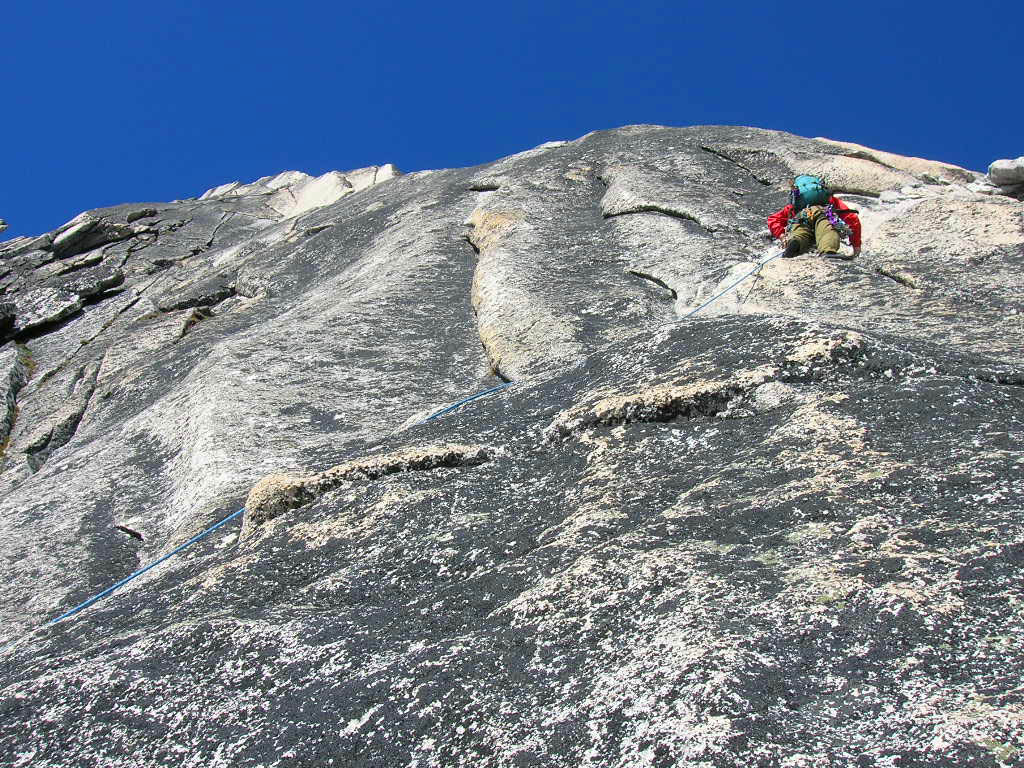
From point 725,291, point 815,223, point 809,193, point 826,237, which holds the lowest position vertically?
point 725,291

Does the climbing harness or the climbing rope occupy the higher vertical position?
the climbing harness

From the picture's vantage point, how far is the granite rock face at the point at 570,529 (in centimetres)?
448

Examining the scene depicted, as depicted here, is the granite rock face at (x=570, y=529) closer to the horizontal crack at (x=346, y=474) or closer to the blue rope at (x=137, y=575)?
the horizontal crack at (x=346, y=474)

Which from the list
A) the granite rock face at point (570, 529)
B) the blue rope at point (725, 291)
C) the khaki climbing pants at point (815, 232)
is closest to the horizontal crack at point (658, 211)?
the granite rock face at point (570, 529)

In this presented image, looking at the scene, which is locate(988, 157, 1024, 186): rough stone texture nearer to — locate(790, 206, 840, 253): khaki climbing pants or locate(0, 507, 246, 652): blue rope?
locate(790, 206, 840, 253): khaki climbing pants

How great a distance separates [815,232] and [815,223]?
0.83 ft

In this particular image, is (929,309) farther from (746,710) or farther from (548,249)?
(746,710)

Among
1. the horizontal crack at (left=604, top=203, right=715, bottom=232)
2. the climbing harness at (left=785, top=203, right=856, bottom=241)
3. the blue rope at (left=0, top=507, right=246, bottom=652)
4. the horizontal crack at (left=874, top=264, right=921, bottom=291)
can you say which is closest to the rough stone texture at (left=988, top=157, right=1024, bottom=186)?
the climbing harness at (left=785, top=203, right=856, bottom=241)

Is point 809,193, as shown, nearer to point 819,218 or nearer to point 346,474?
point 819,218

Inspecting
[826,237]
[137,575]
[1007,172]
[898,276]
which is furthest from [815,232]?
[137,575]

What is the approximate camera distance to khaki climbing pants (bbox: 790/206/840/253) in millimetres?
14453

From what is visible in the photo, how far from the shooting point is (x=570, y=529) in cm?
648

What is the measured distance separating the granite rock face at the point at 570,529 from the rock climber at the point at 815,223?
54 cm

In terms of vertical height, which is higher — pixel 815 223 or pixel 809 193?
pixel 809 193
